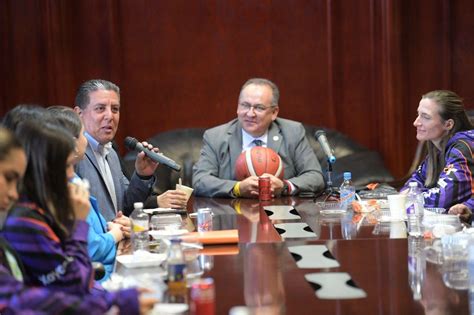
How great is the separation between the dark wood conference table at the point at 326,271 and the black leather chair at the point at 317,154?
2.04 m

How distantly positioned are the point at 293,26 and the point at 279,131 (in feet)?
4.75

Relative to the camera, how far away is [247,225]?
131 inches

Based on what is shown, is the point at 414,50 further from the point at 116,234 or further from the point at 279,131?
the point at 116,234

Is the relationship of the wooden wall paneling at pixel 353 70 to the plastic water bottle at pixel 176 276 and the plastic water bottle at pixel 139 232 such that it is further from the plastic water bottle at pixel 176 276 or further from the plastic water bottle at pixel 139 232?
the plastic water bottle at pixel 176 276

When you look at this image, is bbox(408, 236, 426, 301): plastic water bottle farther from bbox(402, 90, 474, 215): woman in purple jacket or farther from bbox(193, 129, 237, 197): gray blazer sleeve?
bbox(193, 129, 237, 197): gray blazer sleeve

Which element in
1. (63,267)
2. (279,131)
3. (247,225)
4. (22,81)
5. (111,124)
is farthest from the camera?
(22,81)

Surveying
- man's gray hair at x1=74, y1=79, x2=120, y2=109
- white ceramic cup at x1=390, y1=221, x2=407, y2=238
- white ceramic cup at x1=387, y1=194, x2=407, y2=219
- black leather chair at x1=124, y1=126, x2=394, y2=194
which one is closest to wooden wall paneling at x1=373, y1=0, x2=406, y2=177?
black leather chair at x1=124, y1=126, x2=394, y2=194

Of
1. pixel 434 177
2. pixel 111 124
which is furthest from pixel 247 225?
pixel 434 177

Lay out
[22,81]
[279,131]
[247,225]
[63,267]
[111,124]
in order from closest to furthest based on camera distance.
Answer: [63,267]
[247,225]
[111,124]
[279,131]
[22,81]

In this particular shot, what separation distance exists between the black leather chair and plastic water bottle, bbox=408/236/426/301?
251cm

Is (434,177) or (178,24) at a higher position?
(178,24)

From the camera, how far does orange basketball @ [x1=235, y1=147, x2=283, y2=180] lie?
14.6ft

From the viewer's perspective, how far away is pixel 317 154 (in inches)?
221

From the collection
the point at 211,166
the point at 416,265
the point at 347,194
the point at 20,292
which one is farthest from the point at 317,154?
the point at 20,292
